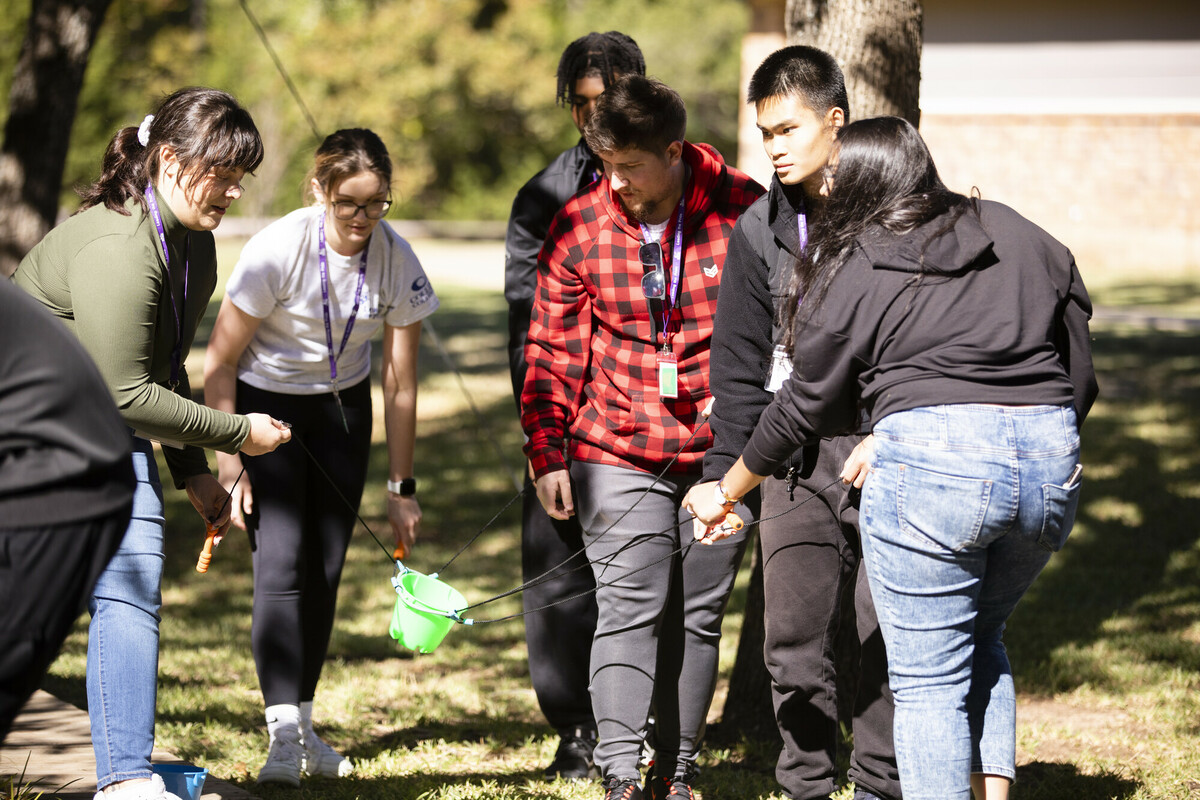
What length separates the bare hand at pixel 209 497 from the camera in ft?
10.4

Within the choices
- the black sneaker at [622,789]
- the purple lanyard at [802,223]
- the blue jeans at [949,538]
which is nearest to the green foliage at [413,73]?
the purple lanyard at [802,223]

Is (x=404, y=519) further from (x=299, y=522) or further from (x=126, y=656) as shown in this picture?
(x=126, y=656)

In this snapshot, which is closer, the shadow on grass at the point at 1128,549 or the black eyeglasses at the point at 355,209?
the black eyeglasses at the point at 355,209

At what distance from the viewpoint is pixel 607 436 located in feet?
10.6

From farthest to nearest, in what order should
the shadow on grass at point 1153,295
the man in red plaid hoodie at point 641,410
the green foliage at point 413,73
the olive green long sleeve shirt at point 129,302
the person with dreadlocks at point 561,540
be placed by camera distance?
the green foliage at point 413,73 → the shadow on grass at point 1153,295 → the person with dreadlocks at point 561,540 → the man in red plaid hoodie at point 641,410 → the olive green long sleeve shirt at point 129,302

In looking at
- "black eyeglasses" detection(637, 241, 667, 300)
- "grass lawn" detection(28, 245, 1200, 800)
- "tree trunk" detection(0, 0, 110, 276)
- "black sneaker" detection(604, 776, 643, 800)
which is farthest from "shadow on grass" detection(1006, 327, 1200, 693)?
"tree trunk" detection(0, 0, 110, 276)

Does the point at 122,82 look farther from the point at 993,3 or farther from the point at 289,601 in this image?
the point at 289,601

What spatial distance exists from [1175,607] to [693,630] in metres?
3.29

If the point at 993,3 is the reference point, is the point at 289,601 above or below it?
below

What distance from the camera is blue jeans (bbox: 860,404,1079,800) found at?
227cm

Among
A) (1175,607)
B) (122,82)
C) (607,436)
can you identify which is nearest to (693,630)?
(607,436)

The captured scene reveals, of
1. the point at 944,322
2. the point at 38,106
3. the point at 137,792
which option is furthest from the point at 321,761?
the point at 38,106

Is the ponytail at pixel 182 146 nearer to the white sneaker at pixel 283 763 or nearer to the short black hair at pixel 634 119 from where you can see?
the short black hair at pixel 634 119

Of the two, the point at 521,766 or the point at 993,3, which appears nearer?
the point at 521,766
